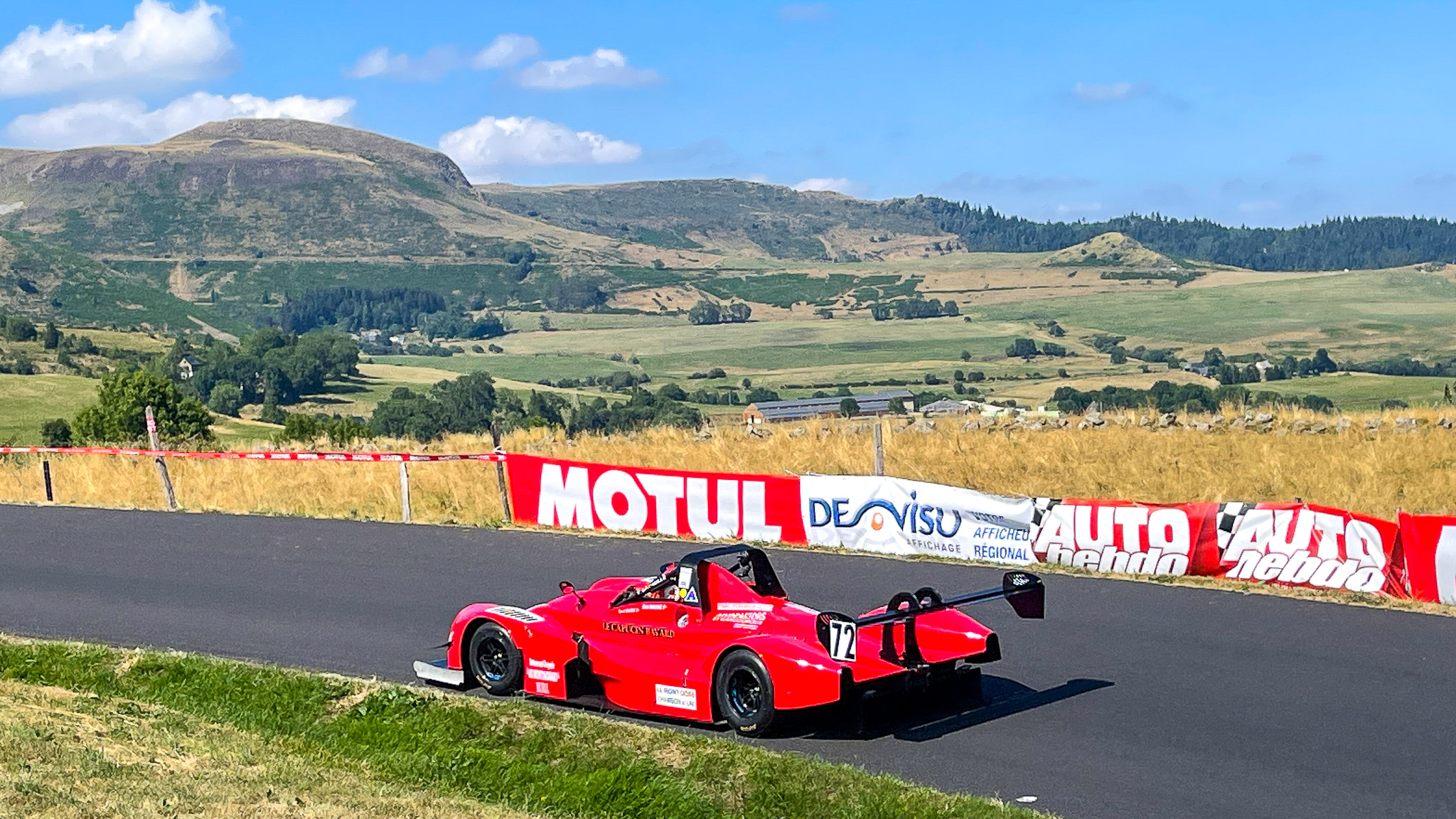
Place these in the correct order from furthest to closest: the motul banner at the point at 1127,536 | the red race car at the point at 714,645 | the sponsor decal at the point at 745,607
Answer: the motul banner at the point at 1127,536 → the sponsor decal at the point at 745,607 → the red race car at the point at 714,645

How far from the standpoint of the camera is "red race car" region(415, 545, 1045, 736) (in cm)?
1031

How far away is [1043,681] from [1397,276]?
150 m

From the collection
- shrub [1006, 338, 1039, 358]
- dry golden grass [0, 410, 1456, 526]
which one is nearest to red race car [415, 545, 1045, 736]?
dry golden grass [0, 410, 1456, 526]

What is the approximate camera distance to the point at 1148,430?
2694 centimetres

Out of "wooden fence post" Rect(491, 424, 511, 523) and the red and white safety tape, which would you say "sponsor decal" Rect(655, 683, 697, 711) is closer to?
"wooden fence post" Rect(491, 424, 511, 523)

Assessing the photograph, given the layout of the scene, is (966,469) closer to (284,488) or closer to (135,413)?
(284,488)

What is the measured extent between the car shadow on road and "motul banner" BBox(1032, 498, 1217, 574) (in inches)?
201

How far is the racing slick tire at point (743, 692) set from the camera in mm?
10383

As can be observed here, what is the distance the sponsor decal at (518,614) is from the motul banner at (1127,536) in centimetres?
746

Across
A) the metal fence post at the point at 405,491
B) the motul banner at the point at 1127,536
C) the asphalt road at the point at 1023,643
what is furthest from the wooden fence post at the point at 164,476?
the motul banner at the point at 1127,536

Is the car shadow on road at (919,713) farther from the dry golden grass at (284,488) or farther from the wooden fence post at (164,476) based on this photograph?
the wooden fence post at (164,476)

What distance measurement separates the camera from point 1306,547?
15570mm

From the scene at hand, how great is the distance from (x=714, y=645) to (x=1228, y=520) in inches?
294

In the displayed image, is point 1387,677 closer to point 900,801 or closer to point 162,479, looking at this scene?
point 900,801
